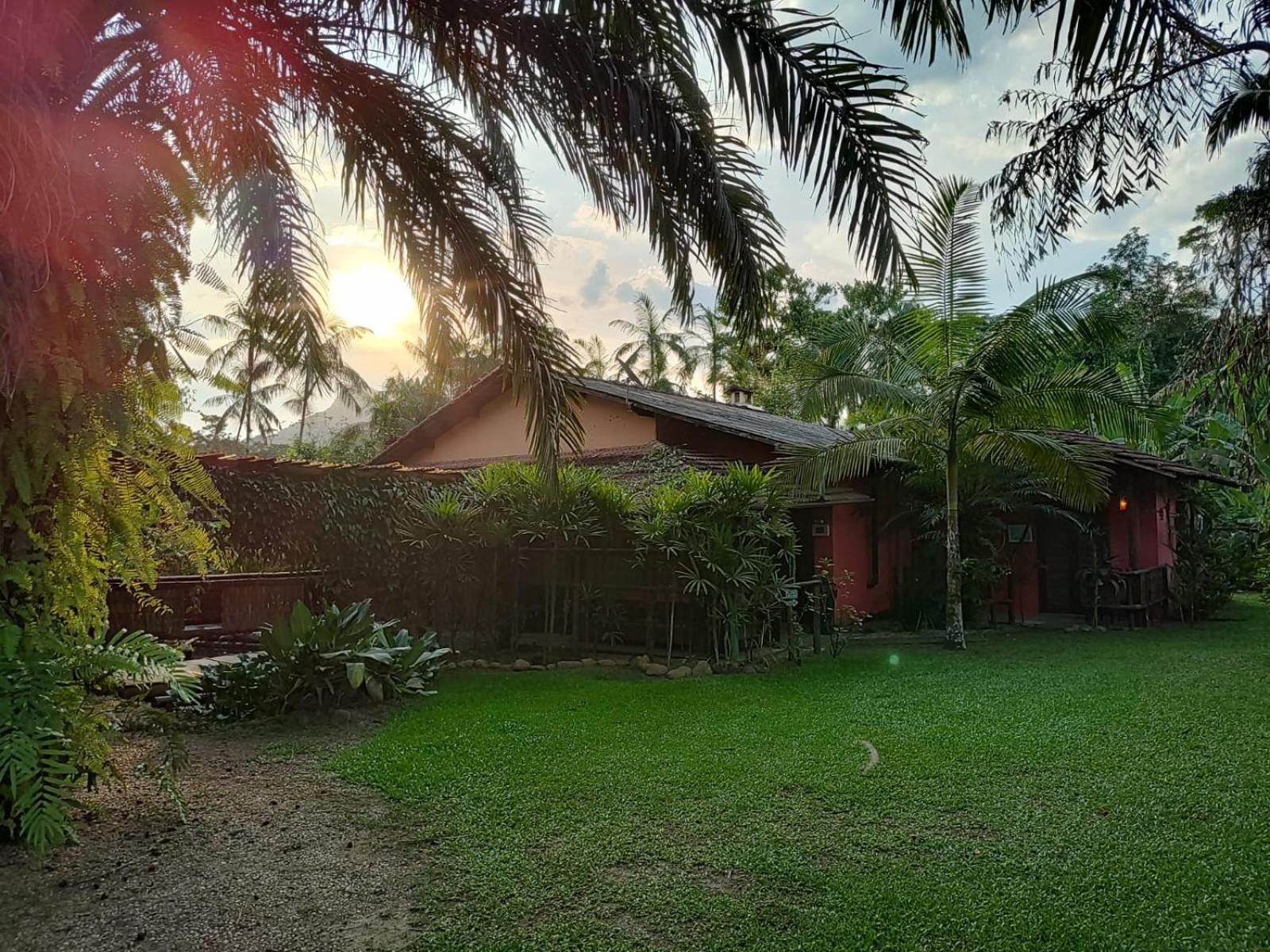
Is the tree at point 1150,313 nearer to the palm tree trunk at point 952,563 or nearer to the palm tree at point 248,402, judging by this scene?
the palm tree trunk at point 952,563

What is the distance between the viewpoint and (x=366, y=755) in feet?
18.8

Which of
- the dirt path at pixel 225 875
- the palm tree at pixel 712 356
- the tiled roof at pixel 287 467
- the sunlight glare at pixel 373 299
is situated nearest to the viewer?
the dirt path at pixel 225 875

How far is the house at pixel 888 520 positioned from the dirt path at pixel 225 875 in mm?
8722

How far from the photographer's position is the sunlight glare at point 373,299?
237 inches

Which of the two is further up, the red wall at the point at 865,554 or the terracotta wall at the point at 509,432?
the terracotta wall at the point at 509,432

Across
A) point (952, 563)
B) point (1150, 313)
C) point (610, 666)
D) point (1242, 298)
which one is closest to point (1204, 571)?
point (952, 563)

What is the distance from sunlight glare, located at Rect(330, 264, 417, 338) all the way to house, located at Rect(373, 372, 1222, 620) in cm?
674

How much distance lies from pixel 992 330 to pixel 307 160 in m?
8.70

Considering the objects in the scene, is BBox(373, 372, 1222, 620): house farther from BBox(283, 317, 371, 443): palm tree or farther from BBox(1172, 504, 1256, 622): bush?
BBox(283, 317, 371, 443): palm tree

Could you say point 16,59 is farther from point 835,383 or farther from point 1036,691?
point 835,383

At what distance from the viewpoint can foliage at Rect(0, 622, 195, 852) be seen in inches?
130

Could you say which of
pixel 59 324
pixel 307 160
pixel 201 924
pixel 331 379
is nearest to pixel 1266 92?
pixel 307 160

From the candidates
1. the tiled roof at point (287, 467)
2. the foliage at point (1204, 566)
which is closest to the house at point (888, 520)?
the foliage at point (1204, 566)

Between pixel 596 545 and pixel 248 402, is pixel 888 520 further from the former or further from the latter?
pixel 248 402
